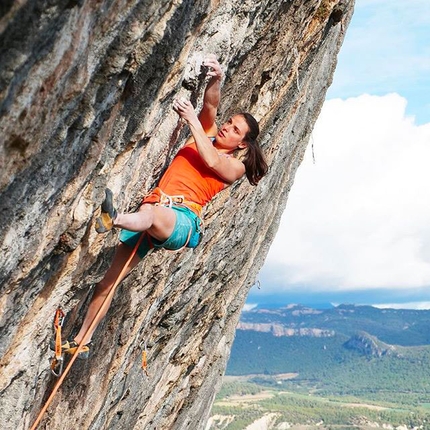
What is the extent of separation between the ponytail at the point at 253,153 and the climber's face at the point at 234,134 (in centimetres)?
5

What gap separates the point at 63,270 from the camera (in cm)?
674

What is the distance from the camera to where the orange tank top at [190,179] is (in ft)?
24.3

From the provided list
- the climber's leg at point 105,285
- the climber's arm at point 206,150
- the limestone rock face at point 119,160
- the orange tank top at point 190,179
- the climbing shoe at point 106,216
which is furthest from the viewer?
the climber's leg at point 105,285

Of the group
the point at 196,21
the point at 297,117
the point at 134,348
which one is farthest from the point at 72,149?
the point at 297,117

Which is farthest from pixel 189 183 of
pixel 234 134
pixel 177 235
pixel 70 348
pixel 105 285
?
pixel 70 348

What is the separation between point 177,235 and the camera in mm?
7145

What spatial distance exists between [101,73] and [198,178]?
2.46 meters

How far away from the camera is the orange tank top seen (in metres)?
7.41

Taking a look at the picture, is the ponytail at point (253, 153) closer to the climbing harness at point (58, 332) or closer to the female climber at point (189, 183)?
the female climber at point (189, 183)

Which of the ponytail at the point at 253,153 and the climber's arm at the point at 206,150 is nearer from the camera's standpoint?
the climber's arm at the point at 206,150

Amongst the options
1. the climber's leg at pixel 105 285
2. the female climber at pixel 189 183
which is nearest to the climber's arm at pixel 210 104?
the female climber at pixel 189 183

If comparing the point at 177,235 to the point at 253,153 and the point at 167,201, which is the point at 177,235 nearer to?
the point at 167,201

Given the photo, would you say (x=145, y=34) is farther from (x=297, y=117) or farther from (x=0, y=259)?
(x=297, y=117)

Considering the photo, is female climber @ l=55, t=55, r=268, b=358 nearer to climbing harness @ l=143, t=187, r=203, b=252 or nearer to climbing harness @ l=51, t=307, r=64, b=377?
climbing harness @ l=143, t=187, r=203, b=252
